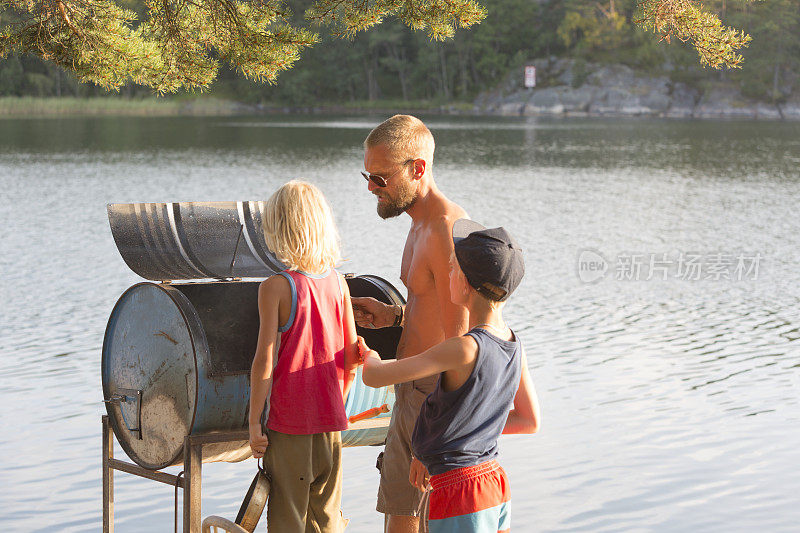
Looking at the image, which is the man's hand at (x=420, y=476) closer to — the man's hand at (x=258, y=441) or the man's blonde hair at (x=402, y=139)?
the man's hand at (x=258, y=441)

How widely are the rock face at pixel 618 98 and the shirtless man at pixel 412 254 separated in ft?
330

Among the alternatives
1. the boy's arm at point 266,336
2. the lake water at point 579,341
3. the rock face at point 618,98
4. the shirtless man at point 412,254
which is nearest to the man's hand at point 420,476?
the shirtless man at point 412,254

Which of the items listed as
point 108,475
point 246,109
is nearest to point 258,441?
point 108,475

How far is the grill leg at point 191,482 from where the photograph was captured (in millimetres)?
4453

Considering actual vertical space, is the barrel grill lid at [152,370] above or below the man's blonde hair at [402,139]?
below

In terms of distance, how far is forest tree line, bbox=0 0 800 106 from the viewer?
113m

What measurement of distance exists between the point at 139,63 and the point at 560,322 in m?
6.92

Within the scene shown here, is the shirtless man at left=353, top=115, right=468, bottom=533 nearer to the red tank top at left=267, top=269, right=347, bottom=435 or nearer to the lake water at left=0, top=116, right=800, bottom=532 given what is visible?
the red tank top at left=267, top=269, right=347, bottom=435

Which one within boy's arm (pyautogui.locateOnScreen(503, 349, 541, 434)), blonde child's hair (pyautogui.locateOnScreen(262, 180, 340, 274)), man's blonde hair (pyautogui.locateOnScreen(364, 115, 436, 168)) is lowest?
boy's arm (pyautogui.locateOnScreen(503, 349, 541, 434))

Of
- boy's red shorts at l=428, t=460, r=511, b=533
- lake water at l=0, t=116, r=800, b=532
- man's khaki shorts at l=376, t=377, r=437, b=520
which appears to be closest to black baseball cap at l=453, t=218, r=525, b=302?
boy's red shorts at l=428, t=460, r=511, b=533

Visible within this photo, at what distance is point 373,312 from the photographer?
179 inches

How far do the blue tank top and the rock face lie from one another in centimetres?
10136

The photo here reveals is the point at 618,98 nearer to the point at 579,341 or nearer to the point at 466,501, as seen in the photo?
the point at 579,341

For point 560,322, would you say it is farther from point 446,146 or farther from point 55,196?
point 446,146
